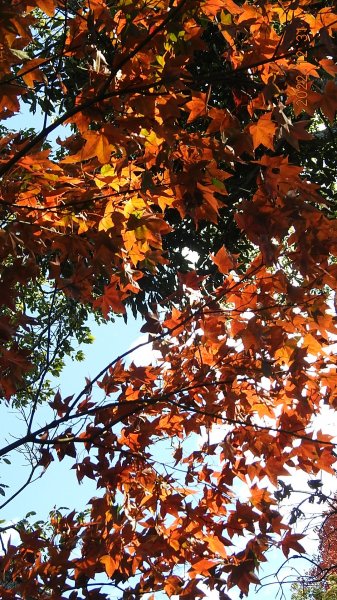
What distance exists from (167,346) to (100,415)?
432mm

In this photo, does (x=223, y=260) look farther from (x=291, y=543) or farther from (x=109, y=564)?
(x=109, y=564)

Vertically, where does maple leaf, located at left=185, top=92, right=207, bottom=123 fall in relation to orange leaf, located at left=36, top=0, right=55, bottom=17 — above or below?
above

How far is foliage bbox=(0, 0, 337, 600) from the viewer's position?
2.08 metres

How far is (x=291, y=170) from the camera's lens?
2.10m

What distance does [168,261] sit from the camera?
2666 millimetres

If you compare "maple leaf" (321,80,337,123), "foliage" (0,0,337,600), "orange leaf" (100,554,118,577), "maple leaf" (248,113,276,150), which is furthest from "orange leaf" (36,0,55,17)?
"orange leaf" (100,554,118,577)

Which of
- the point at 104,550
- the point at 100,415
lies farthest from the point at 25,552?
the point at 100,415

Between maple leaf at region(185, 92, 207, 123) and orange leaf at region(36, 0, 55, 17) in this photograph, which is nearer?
orange leaf at region(36, 0, 55, 17)

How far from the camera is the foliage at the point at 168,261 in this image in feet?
6.81

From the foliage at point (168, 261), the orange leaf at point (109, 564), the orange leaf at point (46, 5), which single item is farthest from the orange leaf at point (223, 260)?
the orange leaf at point (109, 564)

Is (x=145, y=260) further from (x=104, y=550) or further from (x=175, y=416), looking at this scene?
(x=104, y=550)

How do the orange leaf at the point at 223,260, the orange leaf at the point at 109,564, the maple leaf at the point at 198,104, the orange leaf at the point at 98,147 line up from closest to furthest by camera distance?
the orange leaf at the point at 98,147, the maple leaf at the point at 198,104, the orange leaf at the point at 223,260, the orange leaf at the point at 109,564

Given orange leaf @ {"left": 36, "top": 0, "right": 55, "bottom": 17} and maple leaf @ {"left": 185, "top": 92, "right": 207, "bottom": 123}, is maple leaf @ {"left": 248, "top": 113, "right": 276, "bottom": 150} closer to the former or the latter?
maple leaf @ {"left": 185, "top": 92, "right": 207, "bottom": 123}

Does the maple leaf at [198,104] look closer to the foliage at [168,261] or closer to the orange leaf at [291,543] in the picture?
the foliage at [168,261]
